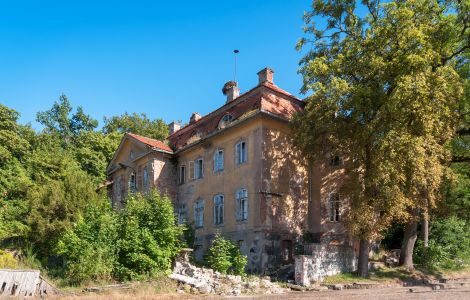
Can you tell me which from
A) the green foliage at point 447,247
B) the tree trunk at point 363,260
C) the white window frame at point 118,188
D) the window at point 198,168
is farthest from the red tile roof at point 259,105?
the white window frame at point 118,188

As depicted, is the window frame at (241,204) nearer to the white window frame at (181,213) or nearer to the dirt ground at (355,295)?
the white window frame at (181,213)

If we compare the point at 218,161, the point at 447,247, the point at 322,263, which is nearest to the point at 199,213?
the point at 218,161

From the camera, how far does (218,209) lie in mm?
26203

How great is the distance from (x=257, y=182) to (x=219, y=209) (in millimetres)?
3839

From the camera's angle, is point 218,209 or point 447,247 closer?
point 447,247

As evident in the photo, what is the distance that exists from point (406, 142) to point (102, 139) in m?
33.5

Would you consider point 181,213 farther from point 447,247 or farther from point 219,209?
point 447,247

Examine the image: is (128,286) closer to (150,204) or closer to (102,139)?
(150,204)

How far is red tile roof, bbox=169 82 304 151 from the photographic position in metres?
24.1

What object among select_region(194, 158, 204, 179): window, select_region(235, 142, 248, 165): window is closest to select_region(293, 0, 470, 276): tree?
select_region(235, 142, 248, 165): window

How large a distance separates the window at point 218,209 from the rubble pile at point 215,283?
6.60m

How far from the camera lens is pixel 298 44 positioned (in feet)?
74.7

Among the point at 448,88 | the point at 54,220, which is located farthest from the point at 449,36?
the point at 54,220

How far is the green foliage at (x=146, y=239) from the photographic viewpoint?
1819 cm
